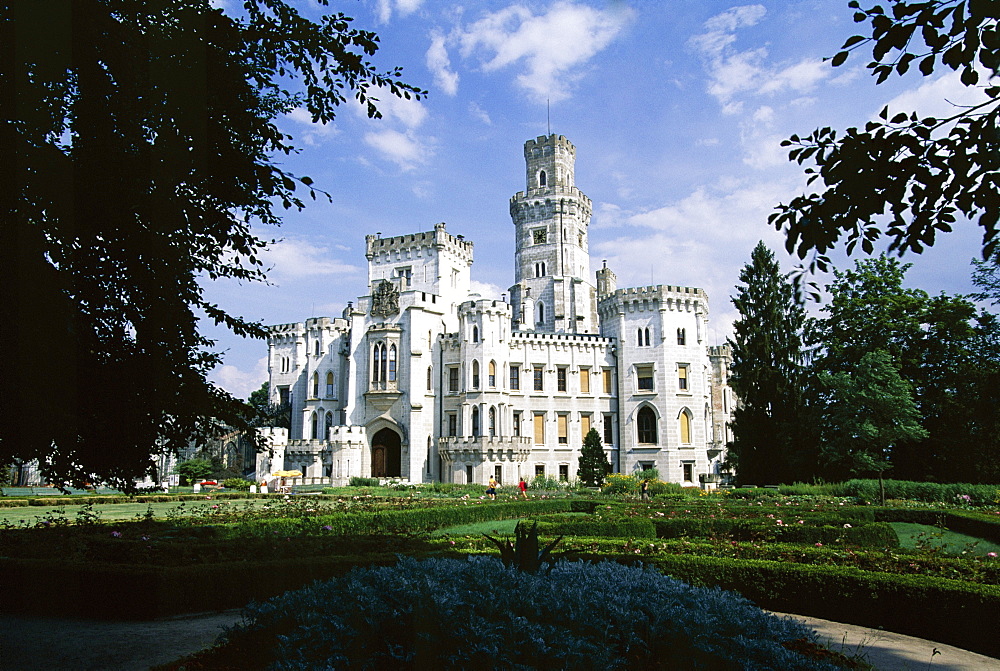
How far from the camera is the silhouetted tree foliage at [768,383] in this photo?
3791 cm

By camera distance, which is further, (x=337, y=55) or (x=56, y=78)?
(x=337, y=55)

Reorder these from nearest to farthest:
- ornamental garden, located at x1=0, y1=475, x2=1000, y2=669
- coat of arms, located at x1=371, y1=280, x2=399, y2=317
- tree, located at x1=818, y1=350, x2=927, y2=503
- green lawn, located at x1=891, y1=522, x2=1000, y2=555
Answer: ornamental garden, located at x1=0, y1=475, x2=1000, y2=669, green lawn, located at x1=891, y1=522, x2=1000, y2=555, tree, located at x1=818, y1=350, x2=927, y2=503, coat of arms, located at x1=371, y1=280, x2=399, y2=317

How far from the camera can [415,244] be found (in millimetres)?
54094

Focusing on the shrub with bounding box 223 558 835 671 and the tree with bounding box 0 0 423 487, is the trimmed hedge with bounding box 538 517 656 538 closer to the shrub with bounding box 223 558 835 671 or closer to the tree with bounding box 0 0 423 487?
the tree with bounding box 0 0 423 487

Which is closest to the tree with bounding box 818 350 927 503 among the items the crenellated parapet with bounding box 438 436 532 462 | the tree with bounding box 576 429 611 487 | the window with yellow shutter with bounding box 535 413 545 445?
the tree with bounding box 576 429 611 487

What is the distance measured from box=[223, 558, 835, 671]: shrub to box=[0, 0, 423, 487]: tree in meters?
3.68

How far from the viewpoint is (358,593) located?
603 cm

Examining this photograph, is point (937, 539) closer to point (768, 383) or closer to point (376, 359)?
point (768, 383)

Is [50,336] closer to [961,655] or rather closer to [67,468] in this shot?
[67,468]

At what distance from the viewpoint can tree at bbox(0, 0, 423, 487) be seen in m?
7.33

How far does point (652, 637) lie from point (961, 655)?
572 centimetres

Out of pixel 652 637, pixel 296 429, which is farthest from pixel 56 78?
pixel 296 429

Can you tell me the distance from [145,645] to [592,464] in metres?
34.3

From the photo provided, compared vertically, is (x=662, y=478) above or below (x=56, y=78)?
below
